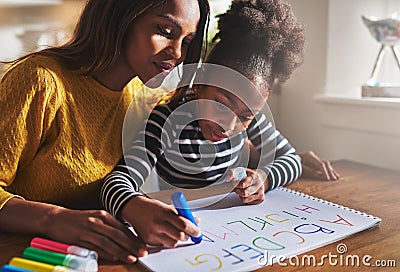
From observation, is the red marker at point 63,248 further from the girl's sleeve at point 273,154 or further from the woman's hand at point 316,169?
the woman's hand at point 316,169

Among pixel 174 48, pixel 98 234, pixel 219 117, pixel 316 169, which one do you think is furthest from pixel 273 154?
pixel 98 234

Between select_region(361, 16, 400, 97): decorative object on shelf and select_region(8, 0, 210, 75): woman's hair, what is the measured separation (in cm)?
53

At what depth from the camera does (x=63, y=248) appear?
50 centimetres

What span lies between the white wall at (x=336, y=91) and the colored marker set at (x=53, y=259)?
0.76 m

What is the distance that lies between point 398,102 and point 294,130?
0.31 metres

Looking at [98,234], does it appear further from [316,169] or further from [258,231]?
[316,169]

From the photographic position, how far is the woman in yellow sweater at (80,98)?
0.63 m

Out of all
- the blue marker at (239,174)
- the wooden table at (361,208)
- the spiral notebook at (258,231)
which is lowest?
the wooden table at (361,208)

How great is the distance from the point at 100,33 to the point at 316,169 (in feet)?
1.54

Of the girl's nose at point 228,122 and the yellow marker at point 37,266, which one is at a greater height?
the girl's nose at point 228,122

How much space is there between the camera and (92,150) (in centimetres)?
72

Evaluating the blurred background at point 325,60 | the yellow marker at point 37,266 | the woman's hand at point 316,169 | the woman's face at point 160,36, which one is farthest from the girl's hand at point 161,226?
the blurred background at point 325,60

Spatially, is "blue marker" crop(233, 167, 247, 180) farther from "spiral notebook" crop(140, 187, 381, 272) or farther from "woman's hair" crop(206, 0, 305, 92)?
"woman's hair" crop(206, 0, 305, 92)

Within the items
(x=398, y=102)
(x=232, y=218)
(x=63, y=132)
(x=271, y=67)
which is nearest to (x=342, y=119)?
(x=398, y=102)
